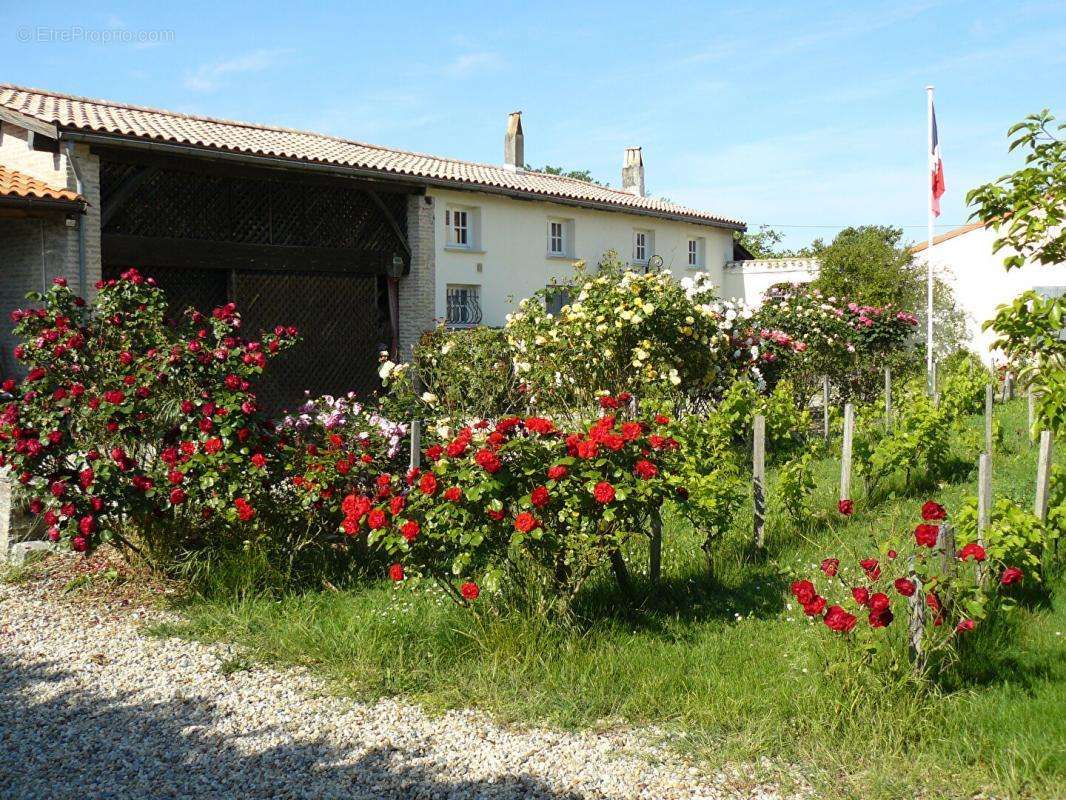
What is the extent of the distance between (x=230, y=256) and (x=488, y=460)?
1076 centimetres

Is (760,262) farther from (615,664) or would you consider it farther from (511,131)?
(615,664)

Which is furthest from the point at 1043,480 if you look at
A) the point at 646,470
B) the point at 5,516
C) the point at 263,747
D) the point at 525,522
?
the point at 5,516

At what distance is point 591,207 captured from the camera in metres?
20.5

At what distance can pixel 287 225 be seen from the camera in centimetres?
1495

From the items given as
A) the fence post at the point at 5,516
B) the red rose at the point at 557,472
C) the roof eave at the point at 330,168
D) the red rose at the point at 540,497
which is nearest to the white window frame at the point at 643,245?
the roof eave at the point at 330,168

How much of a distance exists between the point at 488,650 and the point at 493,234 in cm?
1487

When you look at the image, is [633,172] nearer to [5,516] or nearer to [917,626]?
[5,516]

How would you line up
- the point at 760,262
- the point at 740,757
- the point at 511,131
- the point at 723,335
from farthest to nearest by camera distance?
the point at 760,262
the point at 511,131
the point at 723,335
the point at 740,757

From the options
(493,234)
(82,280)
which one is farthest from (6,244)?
(493,234)

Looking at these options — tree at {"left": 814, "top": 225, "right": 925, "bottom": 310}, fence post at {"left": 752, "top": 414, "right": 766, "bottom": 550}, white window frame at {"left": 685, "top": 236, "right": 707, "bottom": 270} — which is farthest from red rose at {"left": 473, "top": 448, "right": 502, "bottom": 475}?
white window frame at {"left": 685, "top": 236, "right": 707, "bottom": 270}

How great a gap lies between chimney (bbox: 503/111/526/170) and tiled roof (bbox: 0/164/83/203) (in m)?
12.5

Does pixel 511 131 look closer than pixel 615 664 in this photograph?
No

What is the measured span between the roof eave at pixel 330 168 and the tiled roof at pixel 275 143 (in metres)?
0.03

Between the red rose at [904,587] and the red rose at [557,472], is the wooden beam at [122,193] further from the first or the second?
the red rose at [904,587]
